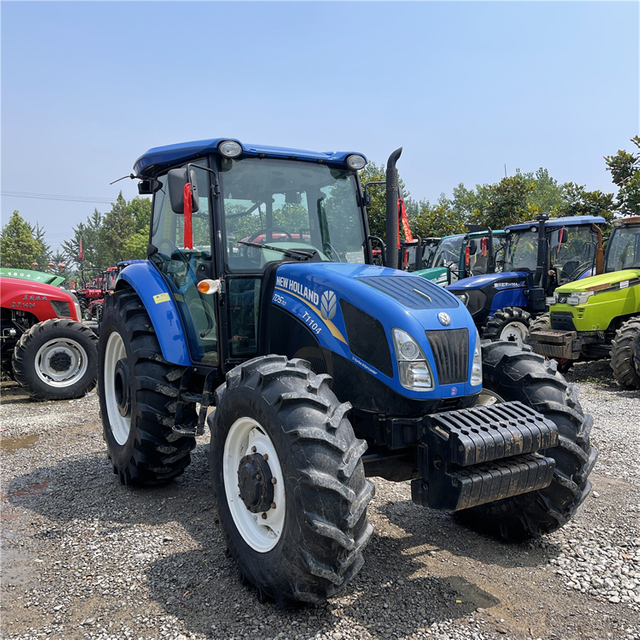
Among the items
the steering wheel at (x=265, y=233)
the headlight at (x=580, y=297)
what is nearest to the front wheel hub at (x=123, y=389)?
the steering wheel at (x=265, y=233)

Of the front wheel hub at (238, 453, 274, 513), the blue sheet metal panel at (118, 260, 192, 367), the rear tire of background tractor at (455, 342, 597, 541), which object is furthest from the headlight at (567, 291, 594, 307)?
the front wheel hub at (238, 453, 274, 513)

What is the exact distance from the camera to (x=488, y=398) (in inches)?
145

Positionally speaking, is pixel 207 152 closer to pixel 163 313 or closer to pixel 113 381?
pixel 163 313

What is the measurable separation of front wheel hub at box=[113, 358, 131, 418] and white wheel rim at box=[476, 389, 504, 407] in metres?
2.66

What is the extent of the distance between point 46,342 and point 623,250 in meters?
9.16

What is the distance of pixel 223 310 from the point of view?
13.4 feet

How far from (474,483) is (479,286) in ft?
27.9

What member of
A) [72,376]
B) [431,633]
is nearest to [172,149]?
[431,633]

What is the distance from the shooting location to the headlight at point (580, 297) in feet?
30.1

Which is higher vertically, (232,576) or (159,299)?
(159,299)

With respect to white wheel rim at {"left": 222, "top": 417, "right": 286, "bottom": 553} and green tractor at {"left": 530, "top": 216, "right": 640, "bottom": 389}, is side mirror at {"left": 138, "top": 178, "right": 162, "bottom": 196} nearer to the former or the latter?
white wheel rim at {"left": 222, "top": 417, "right": 286, "bottom": 553}

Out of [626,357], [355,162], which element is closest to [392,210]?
[355,162]

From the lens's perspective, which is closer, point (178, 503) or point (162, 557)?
point (162, 557)

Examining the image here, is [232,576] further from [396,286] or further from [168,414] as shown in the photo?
[396,286]
